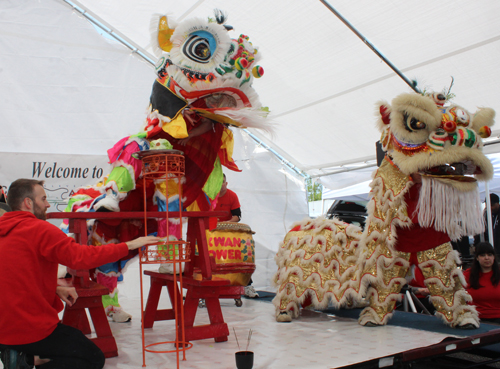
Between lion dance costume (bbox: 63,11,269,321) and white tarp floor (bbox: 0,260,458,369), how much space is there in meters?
0.53

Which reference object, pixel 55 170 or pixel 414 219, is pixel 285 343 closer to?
pixel 414 219

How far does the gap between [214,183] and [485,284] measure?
6.01 ft

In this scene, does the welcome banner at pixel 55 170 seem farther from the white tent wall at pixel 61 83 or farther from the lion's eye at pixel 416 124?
the lion's eye at pixel 416 124

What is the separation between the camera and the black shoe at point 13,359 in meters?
1.44

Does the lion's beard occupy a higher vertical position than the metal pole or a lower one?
lower

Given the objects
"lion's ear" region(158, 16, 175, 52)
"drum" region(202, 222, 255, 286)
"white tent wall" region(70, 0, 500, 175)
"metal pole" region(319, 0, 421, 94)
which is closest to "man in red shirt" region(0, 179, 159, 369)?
"lion's ear" region(158, 16, 175, 52)

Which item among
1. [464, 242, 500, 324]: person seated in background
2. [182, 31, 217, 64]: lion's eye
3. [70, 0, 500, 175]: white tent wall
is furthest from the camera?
[70, 0, 500, 175]: white tent wall

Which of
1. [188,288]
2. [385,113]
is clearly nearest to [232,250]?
[188,288]

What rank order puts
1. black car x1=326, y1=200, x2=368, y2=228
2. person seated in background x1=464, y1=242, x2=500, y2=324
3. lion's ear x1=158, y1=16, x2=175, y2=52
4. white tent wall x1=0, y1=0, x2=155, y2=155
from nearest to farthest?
lion's ear x1=158, y1=16, x2=175, y2=52 → person seated in background x1=464, y1=242, x2=500, y2=324 → white tent wall x1=0, y1=0, x2=155, y2=155 → black car x1=326, y1=200, x2=368, y2=228

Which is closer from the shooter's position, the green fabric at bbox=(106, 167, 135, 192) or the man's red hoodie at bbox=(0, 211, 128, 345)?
the man's red hoodie at bbox=(0, 211, 128, 345)

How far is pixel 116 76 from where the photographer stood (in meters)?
4.16

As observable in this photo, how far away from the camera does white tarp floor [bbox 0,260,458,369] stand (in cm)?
Answer: 168

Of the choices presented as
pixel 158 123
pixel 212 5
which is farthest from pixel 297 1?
pixel 158 123

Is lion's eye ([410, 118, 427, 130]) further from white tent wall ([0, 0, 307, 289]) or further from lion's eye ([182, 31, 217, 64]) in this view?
white tent wall ([0, 0, 307, 289])
